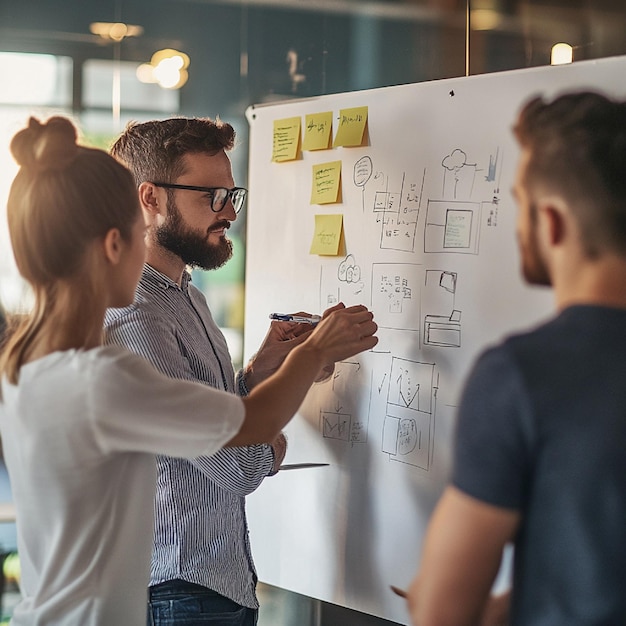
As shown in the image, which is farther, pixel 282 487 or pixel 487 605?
pixel 282 487

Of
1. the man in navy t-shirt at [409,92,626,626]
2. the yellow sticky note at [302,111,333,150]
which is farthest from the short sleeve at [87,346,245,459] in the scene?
the yellow sticky note at [302,111,333,150]

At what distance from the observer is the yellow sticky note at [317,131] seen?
208cm

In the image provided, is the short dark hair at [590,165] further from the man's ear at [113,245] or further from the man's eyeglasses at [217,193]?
the man's eyeglasses at [217,193]

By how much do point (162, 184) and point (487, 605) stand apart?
1.18 metres

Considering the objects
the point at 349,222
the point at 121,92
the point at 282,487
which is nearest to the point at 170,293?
the point at 349,222

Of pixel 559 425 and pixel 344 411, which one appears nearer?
pixel 559 425

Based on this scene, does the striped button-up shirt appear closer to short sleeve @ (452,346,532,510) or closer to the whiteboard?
the whiteboard

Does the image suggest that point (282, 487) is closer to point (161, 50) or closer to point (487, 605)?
point (487, 605)

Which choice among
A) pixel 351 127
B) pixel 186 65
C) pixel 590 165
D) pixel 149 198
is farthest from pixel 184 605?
pixel 186 65

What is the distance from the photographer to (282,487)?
Answer: 2201mm

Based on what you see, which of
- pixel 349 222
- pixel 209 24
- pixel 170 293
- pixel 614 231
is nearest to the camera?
pixel 614 231

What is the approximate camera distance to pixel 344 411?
6.73ft

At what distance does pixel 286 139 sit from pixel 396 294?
20.7 inches

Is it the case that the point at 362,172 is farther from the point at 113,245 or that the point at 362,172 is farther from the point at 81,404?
the point at 81,404
